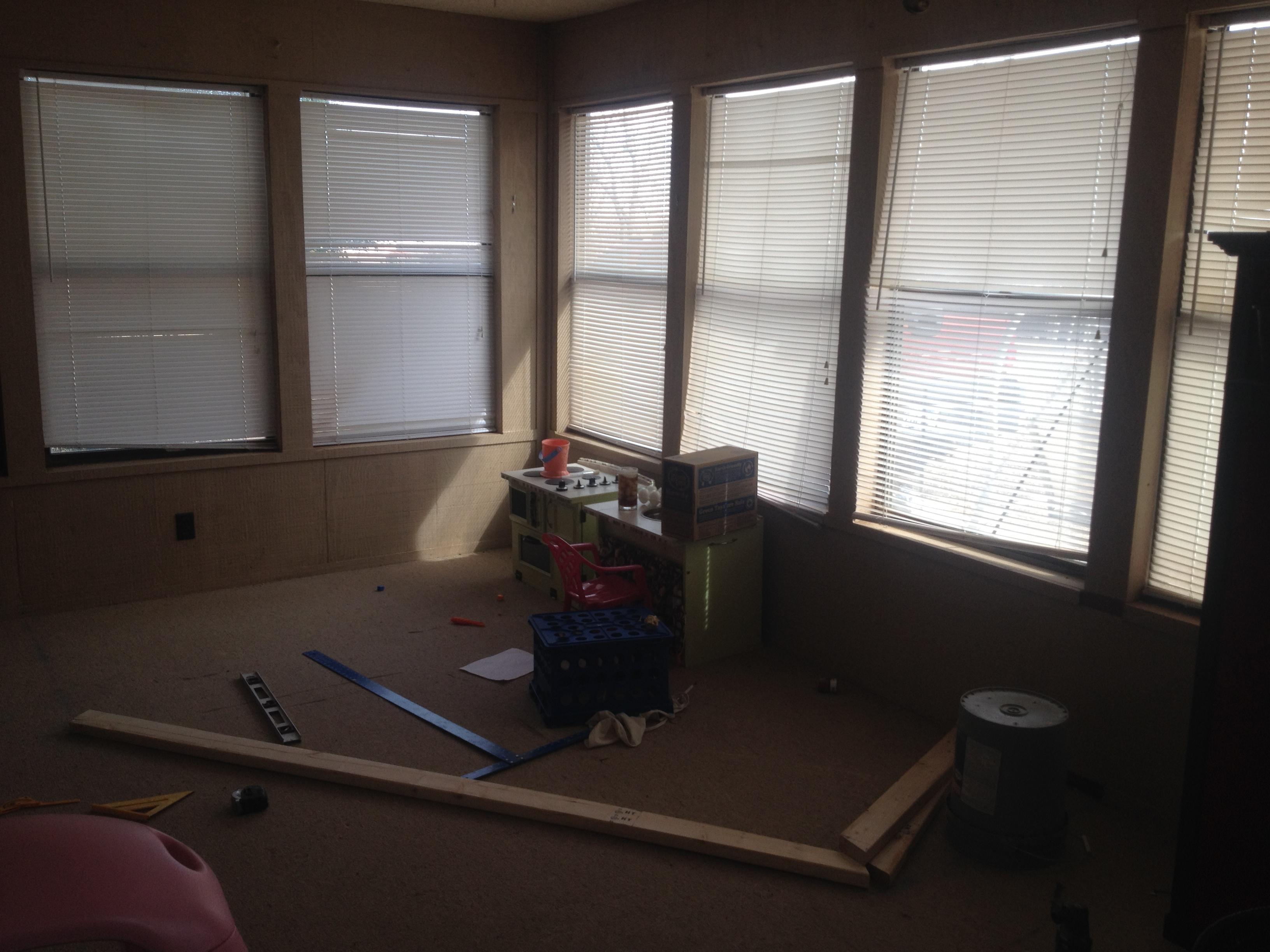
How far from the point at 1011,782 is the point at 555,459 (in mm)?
2890

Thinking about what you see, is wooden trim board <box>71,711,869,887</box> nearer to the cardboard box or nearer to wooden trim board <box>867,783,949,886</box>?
wooden trim board <box>867,783,949,886</box>

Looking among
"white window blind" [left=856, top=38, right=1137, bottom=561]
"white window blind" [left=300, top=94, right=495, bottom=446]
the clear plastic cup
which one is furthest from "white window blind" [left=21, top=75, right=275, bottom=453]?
"white window blind" [left=856, top=38, right=1137, bottom=561]

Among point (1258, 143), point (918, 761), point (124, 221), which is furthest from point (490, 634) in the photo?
point (1258, 143)

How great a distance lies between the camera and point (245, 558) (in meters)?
5.13

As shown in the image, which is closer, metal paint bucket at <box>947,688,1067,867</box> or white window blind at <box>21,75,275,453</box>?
metal paint bucket at <box>947,688,1067,867</box>

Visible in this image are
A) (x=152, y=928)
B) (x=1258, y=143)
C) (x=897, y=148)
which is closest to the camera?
(x=152, y=928)

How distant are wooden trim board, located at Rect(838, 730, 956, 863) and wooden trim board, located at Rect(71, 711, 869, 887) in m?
0.05

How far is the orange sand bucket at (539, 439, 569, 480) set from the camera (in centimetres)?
520

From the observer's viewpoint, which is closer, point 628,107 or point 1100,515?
point 1100,515

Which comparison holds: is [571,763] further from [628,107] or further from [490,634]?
[628,107]

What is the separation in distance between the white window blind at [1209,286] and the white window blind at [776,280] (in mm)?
1309

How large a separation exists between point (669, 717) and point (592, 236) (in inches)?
106

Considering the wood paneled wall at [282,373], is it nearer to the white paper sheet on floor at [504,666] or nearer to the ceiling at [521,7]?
the ceiling at [521,7]

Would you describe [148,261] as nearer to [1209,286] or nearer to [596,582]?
[596,582]
